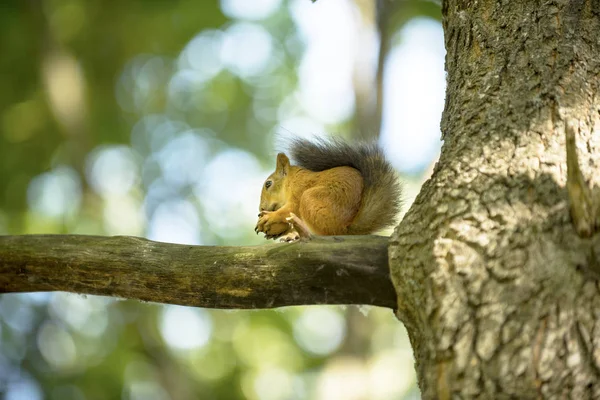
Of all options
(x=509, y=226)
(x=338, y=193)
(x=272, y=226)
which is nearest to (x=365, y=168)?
(x=338, y=193)

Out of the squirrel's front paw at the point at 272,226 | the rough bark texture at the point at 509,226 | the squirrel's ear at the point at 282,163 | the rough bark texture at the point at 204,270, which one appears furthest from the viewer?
the squirrel's ear at the point at 282,163

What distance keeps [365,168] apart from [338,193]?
0.20m

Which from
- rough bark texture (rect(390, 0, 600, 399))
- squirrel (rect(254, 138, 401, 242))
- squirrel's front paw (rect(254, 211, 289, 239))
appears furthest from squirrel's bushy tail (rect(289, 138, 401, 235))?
rough bark texture (rect(390, 0, 600, 399))

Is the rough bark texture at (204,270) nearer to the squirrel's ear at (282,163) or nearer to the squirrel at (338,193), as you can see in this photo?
the squirrel at (338,193)

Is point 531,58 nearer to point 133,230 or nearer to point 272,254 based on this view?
point 272,254

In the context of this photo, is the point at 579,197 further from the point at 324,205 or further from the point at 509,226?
the point at 324,205

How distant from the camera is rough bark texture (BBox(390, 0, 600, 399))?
141 cm

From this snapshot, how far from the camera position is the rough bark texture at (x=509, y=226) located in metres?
1.41

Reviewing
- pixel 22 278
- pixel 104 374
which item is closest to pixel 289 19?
pixel 104 374

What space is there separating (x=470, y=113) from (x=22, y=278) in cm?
166

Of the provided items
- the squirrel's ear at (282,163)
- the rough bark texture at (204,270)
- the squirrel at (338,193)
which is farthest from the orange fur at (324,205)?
the rough bark texture at (204,270)

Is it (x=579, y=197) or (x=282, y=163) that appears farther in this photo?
(x=282, y=163)

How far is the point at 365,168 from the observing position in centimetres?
282

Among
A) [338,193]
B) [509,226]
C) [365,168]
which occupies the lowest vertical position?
[509,226]
